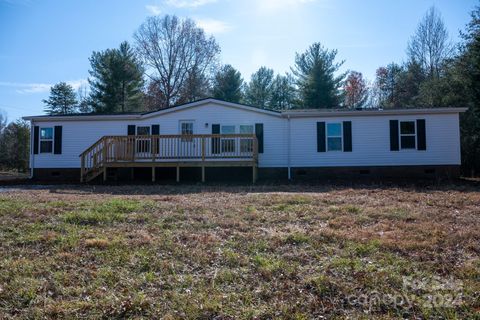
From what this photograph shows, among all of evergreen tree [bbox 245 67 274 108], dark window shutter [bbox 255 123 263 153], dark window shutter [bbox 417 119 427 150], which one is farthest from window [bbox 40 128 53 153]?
evergreen tree [bbox 245 67 274 108]

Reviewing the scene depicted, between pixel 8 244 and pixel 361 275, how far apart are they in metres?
4.66

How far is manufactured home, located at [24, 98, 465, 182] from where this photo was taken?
603 inches

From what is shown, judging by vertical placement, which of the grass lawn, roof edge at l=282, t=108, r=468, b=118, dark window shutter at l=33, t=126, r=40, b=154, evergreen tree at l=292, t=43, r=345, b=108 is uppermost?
evergreen tree at l=292, t=43, r=345, b=108

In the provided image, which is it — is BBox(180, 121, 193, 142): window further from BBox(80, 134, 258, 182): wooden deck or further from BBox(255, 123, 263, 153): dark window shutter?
BBox(255, 123, 263, 153): dark window shutter

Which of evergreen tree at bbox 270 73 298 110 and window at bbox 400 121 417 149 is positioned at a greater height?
evergreen tree at bbox 270 73 298 110

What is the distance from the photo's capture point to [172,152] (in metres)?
15.4

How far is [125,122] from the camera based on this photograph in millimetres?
16891

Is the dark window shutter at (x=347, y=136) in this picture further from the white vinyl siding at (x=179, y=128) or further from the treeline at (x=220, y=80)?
the treeline at (x=220, y=80)

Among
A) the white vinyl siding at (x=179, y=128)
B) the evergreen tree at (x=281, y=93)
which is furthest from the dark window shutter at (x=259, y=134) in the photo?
the evergreen tree at (x=281, y=93)

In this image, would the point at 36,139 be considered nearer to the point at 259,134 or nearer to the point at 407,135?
the point at 259,134

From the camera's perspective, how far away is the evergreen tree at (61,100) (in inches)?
1452

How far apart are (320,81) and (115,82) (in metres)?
16.9

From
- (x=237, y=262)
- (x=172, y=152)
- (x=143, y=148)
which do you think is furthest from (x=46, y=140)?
(x=237, y=262)

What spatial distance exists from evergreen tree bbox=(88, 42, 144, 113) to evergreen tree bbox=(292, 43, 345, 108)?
46.7 ft
